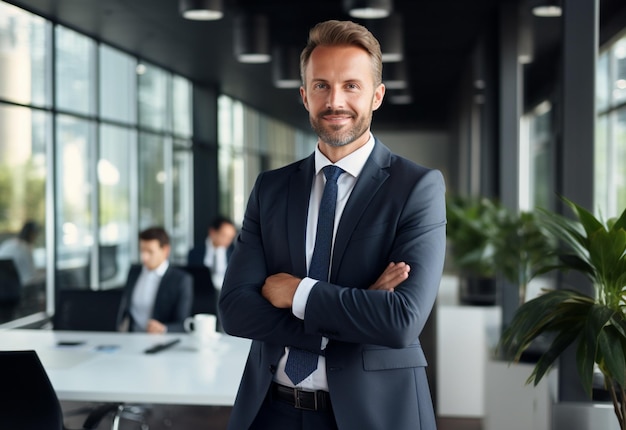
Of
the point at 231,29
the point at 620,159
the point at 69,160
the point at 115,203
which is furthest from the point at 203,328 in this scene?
the point at 231,29

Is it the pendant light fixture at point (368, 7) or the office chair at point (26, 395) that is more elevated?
the pendant light fixture at point (368, 7)

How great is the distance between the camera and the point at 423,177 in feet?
6.66

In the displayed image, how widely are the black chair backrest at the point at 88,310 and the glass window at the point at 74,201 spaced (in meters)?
3.25

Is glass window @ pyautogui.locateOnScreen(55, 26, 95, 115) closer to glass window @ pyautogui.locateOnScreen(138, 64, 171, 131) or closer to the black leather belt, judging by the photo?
glass window @ pyautogui.locateOnScreen(138, 64, 171, 131)

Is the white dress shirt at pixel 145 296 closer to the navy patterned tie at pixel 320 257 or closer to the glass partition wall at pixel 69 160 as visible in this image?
the glass partition wall at pixel 69 160

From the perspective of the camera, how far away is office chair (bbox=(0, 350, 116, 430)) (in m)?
2.76

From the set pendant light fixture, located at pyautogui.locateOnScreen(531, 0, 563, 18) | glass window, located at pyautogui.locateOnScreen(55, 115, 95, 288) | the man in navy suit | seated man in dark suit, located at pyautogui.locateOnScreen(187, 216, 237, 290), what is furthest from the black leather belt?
glass window, located at pyautogui.locateOnScreen(55, 115, 95, 288)

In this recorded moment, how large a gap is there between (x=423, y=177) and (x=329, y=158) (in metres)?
0.24

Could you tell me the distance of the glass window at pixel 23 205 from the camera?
729cm

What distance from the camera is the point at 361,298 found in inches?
75.2

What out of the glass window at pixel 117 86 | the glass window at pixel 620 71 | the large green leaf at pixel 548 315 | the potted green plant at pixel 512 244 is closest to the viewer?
the large green leaf at pixel 548 315

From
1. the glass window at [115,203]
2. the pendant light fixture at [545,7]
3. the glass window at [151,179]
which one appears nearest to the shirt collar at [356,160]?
the pendant light fixture at [545,7]

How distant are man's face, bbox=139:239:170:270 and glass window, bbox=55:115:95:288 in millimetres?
3024

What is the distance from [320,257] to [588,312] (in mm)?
987
